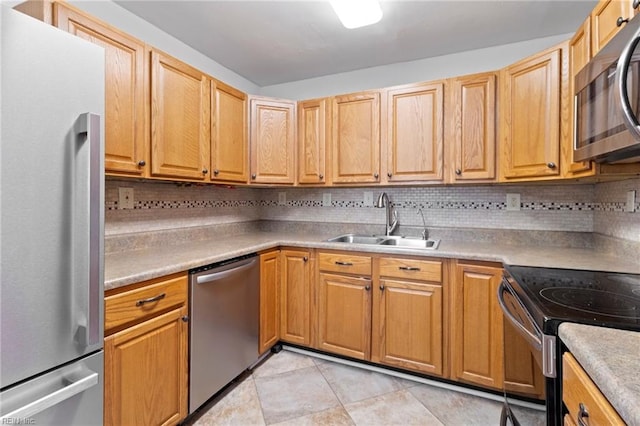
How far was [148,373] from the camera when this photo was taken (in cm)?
141

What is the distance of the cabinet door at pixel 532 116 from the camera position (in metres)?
1.77

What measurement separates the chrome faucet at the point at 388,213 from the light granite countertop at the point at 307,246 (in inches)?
17.1

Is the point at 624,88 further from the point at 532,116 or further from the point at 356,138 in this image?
the point at 356,138

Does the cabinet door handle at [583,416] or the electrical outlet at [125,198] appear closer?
the cabinet door handle at [583,416]

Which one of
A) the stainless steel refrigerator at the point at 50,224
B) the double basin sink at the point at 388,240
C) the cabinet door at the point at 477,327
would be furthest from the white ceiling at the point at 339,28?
the cabinet door at the point at 477,327

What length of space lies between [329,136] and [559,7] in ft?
5.41

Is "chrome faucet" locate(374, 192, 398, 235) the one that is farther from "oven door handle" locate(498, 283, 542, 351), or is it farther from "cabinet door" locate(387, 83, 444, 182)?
"oven door handle" locate(498, 283, 542, 351)

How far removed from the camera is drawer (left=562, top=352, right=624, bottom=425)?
61 centimetres

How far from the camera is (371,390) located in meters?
1.98

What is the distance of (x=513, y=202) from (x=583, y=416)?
1893 mm

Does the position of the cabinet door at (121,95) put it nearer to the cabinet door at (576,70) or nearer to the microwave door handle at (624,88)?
the microwave door handle at (624,88)

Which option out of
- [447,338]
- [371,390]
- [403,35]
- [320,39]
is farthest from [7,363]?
[403,35]

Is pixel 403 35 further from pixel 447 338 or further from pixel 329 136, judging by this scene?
pixel 447 338

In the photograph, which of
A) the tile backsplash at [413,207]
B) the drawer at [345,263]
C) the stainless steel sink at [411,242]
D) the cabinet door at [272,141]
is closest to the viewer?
the tile backsplash at [413,207]
